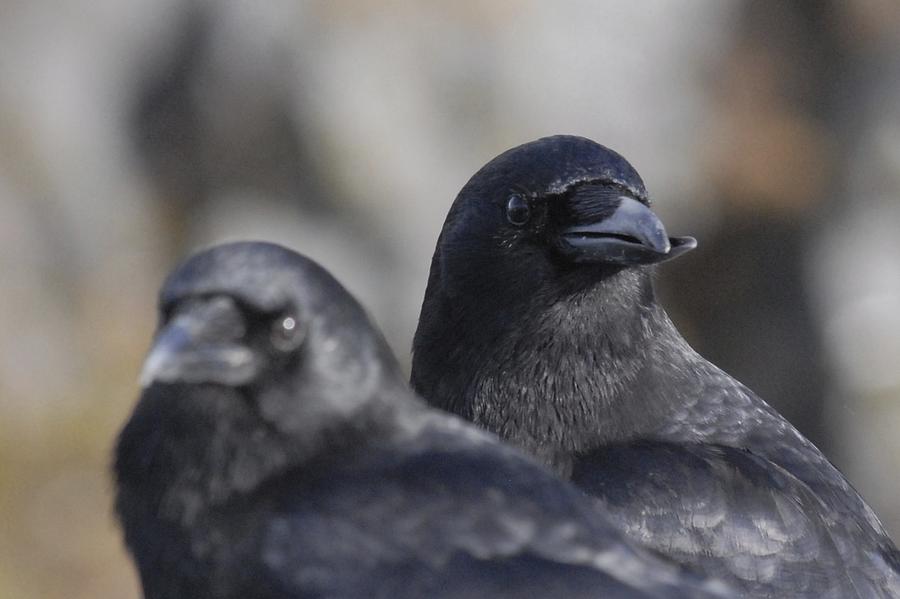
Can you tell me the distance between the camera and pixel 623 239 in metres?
4.86

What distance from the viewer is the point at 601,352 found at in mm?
5047

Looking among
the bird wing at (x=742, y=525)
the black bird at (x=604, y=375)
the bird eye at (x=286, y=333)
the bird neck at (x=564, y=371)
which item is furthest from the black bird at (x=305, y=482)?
the bird neck at (x=564, y=371)

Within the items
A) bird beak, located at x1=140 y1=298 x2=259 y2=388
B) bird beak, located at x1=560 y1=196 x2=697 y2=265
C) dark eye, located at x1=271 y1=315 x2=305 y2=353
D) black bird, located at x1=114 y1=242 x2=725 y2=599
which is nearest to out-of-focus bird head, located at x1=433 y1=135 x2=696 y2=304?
bird beak, located at x1=560 y1=196 x2=697 y2=265

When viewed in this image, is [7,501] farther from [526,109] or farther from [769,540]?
[769,540]

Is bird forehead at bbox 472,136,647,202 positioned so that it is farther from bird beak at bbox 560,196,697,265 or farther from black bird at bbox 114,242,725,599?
black bird at bbox 114,242,725,599

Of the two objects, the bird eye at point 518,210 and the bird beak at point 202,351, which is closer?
the bird beak at point 202,351

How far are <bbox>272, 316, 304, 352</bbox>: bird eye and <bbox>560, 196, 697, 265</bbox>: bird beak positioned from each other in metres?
1.69

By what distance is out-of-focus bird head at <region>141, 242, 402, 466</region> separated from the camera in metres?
3.35

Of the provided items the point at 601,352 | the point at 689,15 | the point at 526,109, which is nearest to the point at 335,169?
the point at 526,109

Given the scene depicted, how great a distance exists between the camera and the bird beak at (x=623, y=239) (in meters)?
4.79

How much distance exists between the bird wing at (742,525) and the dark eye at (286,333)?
57.7 inches

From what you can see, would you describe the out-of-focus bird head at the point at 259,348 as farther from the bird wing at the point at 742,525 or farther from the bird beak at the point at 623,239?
the bird beak at the point at 623,239

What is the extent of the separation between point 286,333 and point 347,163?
28.6ft

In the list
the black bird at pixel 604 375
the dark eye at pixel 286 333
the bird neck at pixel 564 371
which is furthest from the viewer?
the bird neck at pixel 564 371
